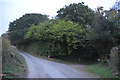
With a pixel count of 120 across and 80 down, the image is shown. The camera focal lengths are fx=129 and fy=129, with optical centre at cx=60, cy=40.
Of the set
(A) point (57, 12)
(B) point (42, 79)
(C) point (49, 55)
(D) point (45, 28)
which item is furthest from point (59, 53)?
(B) point (42, 79)

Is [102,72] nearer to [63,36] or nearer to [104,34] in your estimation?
[104,34]

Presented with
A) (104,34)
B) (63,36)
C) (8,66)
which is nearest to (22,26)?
(63,36)

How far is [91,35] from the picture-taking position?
1404 centimetres

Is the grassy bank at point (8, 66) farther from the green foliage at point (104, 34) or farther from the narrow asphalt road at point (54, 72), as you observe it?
the green foliage at point (104, 34)

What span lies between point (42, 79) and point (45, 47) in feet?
40.6

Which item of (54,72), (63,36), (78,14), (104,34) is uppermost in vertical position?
(78,14)

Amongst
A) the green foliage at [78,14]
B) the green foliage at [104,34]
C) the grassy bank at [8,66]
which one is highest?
the green foliage at [78,14]

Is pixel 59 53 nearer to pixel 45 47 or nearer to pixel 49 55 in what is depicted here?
pixel 49 55

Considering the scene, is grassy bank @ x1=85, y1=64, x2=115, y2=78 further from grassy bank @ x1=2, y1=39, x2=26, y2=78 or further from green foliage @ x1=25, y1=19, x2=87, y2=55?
green foliage @ x1=25, y1=19, x2=87, y2=55

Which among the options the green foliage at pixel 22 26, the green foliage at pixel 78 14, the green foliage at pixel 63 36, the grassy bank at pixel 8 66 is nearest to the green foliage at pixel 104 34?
the green foliage at pixel 63 36

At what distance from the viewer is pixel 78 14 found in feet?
69.9

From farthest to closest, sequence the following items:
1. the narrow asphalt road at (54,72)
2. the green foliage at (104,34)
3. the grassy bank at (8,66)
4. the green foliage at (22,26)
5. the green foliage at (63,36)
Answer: the green foliage at (22,26), the green foliage at (63,36), the green foliage at (104,34), the narrow asphalt road at (54,72), the grassy bank at (8,66)

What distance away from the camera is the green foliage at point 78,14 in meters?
20.9

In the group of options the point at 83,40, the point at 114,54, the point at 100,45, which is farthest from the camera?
the point at 83,40
